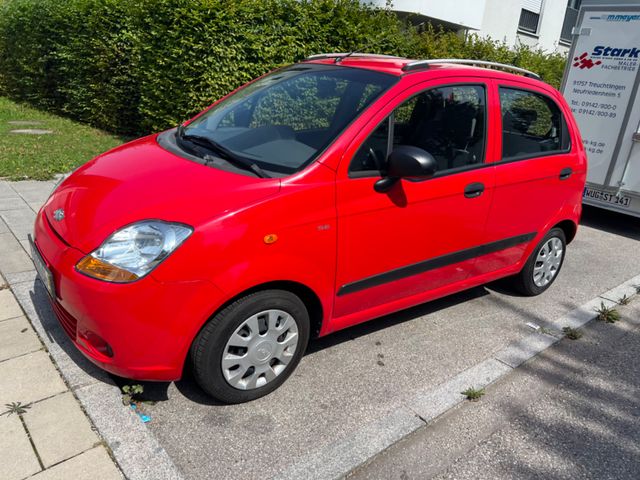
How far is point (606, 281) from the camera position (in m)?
5.13

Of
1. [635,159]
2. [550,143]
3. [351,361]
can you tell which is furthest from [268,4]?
[351,361]

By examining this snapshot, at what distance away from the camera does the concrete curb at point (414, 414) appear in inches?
97.9

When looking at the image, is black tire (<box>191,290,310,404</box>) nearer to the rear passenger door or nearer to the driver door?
the driver door

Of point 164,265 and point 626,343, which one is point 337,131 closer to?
point 164,265

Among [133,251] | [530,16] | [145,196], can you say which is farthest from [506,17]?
[133,251]

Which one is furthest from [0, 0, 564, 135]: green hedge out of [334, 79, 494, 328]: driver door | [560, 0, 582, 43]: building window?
[560, 0, 582, 43]: building window

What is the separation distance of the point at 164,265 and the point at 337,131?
1217 mm

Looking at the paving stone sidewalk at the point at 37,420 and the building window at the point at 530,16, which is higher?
the building window at the point at 530,16

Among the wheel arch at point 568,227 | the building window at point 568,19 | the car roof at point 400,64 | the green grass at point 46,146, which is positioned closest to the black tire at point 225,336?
the car roof at point 400,64

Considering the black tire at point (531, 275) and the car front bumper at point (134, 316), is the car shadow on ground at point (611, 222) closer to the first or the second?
the black tire at point (531, 275)

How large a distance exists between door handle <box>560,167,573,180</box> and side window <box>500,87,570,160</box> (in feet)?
0.54

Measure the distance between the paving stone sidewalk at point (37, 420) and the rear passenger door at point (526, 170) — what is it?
108 inches

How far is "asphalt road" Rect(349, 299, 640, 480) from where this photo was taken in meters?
2.60

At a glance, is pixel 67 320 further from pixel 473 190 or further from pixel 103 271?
pixel 473 190
